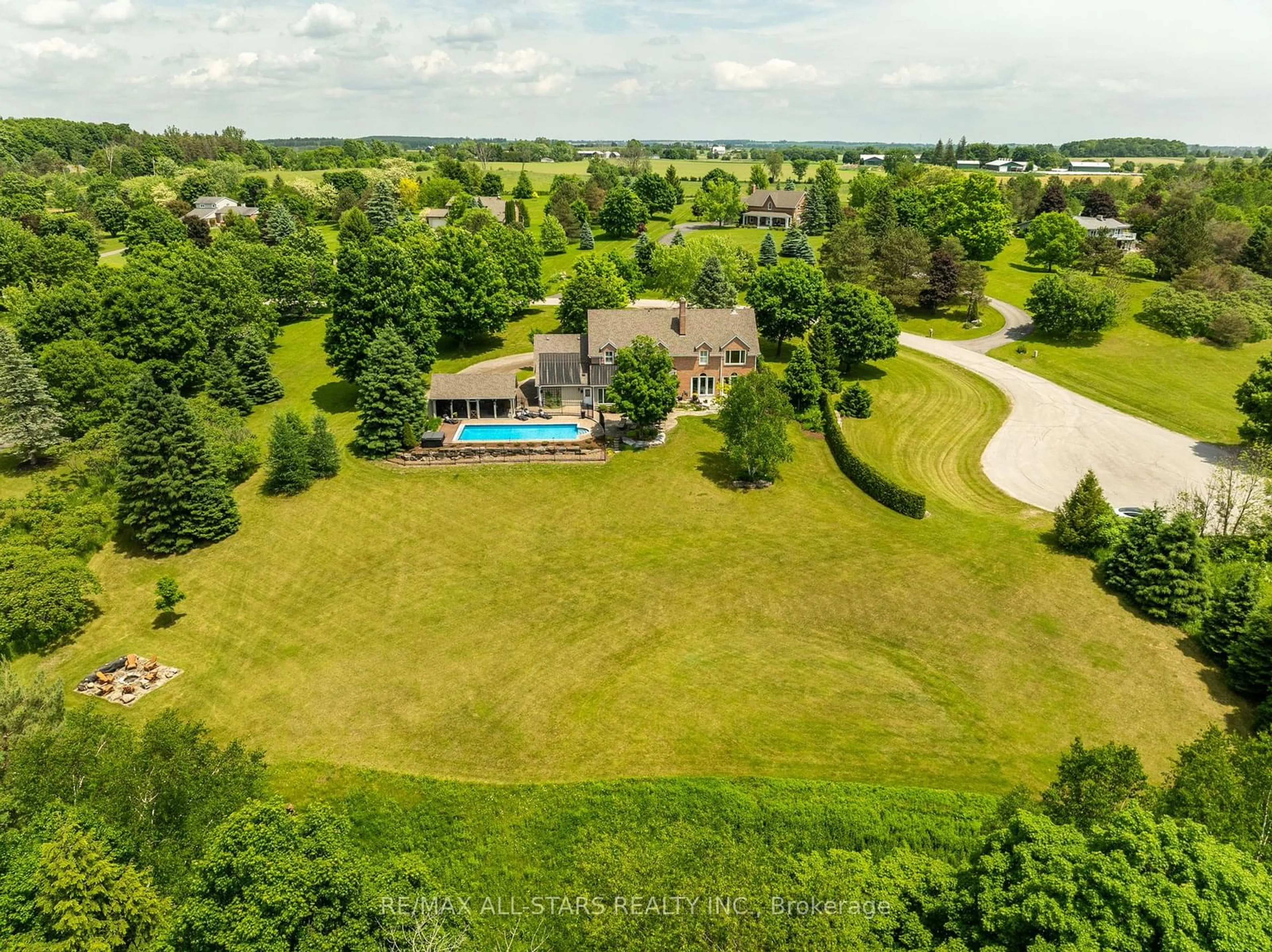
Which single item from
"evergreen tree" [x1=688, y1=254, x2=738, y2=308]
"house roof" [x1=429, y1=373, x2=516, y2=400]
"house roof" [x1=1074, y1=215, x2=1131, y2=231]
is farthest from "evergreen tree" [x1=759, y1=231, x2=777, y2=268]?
"house roof" [x1=429, y1=373, x2=516, y2=400]

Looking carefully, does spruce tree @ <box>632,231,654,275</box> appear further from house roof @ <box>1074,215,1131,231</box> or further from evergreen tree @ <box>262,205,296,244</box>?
house roof @ <box>1074,215,1131,231</box>

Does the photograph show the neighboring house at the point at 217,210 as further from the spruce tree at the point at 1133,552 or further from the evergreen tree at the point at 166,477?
the spruce tree at the point at 1133,552

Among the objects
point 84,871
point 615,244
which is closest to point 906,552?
point 84,871

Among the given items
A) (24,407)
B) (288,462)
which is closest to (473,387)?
(288,462)

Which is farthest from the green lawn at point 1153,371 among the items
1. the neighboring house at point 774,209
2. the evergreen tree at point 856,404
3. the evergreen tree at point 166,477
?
the evergreen tree at point 166,477

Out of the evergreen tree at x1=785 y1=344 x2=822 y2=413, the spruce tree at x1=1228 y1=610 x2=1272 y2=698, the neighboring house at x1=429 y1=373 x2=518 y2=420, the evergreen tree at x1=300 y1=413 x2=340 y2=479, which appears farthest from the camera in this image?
the neighboring house at x1=429 y1=373 x2=518 y2=420

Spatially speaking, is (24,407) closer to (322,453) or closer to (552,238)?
(322,453)

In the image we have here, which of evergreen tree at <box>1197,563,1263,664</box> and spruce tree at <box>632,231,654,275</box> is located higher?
spruce tree at <box>632,231,654,275</box>
